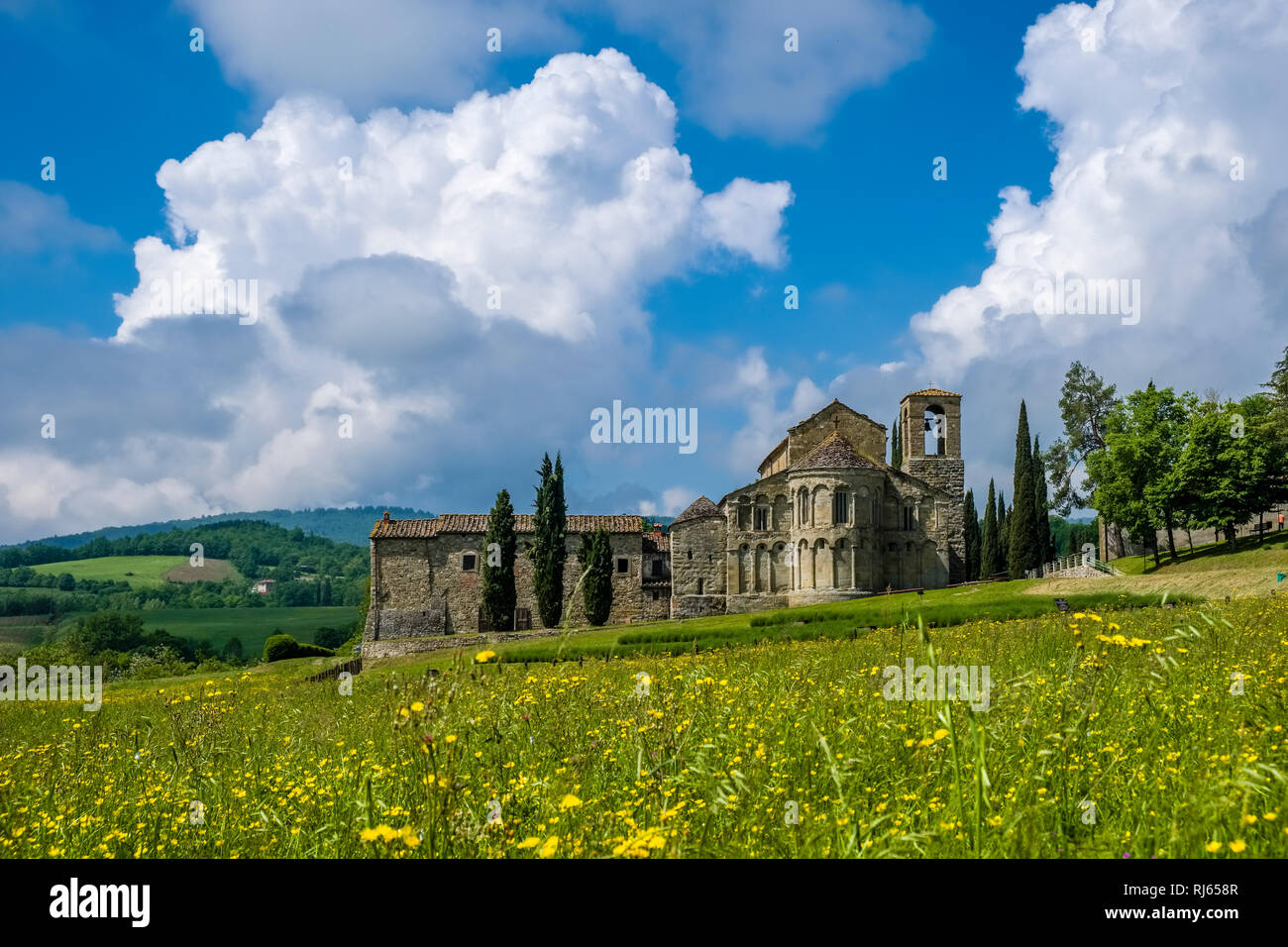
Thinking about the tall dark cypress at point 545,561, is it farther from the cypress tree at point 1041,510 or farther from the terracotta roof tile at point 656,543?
the cypress tree at point 1041,510

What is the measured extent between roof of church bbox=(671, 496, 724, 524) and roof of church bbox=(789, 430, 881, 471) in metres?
6.67

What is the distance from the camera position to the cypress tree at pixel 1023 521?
5575cm

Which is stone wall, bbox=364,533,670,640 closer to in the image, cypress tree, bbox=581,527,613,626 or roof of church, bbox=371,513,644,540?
roof of church, bbox=371,513,644,540

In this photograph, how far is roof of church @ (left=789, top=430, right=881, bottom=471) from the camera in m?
52.2

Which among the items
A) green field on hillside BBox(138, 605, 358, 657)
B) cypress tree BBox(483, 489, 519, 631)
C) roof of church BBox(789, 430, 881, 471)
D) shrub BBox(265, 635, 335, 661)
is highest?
roof of church BBox(789, 430, 881, 471)

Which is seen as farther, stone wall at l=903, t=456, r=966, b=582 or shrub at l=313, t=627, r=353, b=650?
shrub at l=313, t=627, r=353, b=650

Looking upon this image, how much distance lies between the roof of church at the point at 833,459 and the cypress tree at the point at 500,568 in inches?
776

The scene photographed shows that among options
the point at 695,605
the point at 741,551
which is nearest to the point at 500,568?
the point at 695,605

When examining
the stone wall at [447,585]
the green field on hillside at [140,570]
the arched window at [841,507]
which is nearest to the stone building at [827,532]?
the arched window at [841,507]

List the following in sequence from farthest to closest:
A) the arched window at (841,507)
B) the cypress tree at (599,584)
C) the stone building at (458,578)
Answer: the stone building at (458,578) → the arched window at (841,507) → the cypress tree at (599,584)

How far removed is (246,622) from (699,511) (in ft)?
264

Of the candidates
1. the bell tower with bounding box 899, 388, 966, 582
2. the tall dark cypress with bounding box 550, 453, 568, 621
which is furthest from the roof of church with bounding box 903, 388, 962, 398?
the tall dark cypress with bounding box 550, 453, 568, 621
